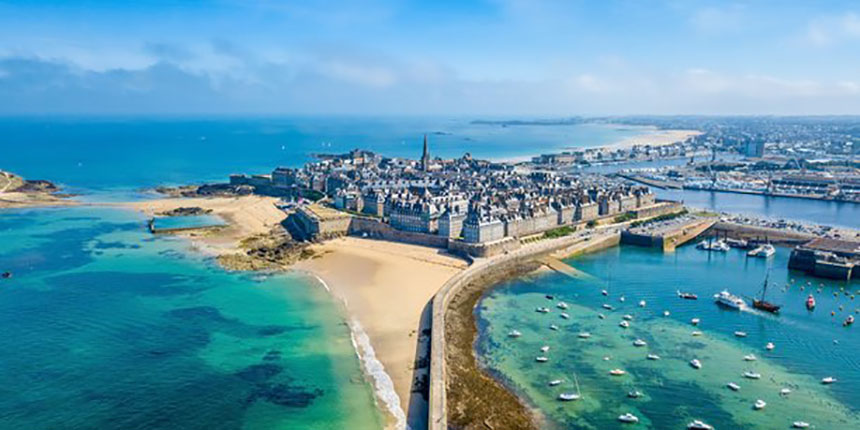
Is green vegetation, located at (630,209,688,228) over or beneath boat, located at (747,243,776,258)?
over

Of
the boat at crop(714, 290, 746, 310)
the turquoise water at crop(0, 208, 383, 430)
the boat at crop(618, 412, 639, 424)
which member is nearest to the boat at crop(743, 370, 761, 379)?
the boat at crop(618, 412, 639, 424)

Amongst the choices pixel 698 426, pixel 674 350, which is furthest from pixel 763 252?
pixel 698 426

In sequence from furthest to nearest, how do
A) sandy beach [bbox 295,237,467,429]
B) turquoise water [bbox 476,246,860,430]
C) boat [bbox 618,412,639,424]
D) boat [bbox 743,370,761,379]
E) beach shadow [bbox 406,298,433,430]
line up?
boat [bbox 743,370,761,379], sandy beach [bbox 295,237,467,429], turquoise water [bbox 476,246,860,430], boat [bbox 618,412,639,424], beach shadow [bbox 406,298,433,430]

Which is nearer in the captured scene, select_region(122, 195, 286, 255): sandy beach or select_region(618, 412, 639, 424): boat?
select_region(618, 412, 639, 424): boat

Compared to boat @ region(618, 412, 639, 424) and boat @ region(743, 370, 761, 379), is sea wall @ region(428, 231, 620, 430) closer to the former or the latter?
boat @ region(618, 412, 639, 424)

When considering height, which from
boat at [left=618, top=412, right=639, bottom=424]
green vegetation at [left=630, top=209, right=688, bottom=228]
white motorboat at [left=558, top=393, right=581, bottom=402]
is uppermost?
green vegetation at [left=630, top=209, right=688, bottom=228]

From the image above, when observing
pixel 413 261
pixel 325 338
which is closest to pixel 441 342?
pixel 325 338
